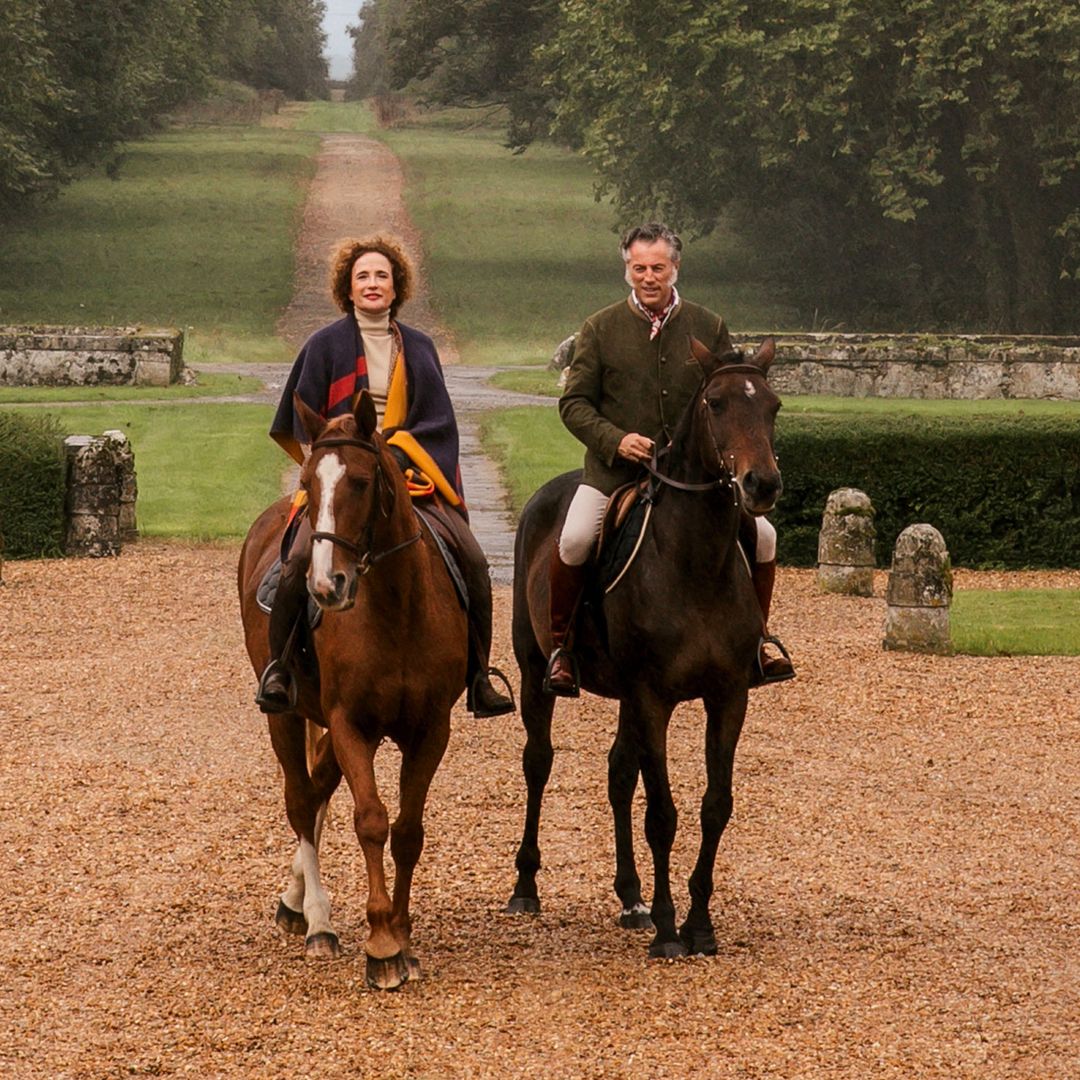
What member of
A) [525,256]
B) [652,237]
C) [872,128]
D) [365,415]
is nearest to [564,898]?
[365,415]

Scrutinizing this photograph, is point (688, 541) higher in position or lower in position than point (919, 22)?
lower

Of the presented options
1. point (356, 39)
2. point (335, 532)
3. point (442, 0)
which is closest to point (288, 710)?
point (335, 532)

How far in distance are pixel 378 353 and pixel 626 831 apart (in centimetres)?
223

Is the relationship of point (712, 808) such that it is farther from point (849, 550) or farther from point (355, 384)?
point (849, 550)

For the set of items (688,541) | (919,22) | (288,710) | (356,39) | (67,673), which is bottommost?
(67,673)

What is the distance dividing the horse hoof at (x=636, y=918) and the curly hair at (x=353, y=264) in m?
2.61

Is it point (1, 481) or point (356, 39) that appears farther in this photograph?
point (356, 39)

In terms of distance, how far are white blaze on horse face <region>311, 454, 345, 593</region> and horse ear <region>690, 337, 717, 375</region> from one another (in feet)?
4.99

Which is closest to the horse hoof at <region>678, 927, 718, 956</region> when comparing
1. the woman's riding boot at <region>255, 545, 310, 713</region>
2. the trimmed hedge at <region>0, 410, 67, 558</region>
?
the woman's riding boot at <region>255, 545, 310, 713</region>

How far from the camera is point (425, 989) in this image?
6680 mm

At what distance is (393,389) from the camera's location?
24.7 feet

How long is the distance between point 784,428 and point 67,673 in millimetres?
7720

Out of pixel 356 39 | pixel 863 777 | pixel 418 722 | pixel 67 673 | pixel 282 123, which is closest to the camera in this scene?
pixel 418 722

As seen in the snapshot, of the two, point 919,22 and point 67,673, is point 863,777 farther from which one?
point 919,22
